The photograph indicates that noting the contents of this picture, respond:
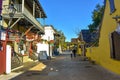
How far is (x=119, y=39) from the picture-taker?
17328 millimetres

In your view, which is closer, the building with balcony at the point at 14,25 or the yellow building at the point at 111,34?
the yellow building at the point at 111,34

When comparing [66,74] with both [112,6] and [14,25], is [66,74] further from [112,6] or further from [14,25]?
[14,25]

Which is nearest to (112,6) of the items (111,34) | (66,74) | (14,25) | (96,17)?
(111,34)

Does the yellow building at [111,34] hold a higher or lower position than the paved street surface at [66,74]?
higher

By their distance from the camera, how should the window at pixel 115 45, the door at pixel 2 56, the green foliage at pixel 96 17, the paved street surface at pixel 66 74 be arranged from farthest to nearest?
the green foliage at pixel 96 17
the door at pixel 2 56
the window at pixel 115 45
the paved street surface at pixel 66 74

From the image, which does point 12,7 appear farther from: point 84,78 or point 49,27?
point 49,27

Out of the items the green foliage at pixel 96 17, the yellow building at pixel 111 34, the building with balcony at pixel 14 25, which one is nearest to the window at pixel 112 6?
the yellow building at pixel 111 34

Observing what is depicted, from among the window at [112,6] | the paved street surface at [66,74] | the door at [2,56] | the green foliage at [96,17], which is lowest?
the paved street surface at [66,74]

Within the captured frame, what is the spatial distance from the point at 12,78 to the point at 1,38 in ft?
10.0

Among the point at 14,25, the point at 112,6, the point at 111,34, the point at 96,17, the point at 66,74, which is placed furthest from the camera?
the point at 96,17

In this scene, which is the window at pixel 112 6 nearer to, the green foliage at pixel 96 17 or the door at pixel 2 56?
the door at pixel 2 56

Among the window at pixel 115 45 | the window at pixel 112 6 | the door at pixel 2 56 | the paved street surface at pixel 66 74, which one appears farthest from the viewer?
the window at pixel 112 6

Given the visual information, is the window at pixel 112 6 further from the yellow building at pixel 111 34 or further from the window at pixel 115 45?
the window at pixel 115 45

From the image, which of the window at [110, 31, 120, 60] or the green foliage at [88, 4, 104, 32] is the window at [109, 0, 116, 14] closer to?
the window at [110, 31, 120, 60]
